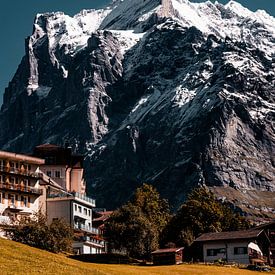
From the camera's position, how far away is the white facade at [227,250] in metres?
137

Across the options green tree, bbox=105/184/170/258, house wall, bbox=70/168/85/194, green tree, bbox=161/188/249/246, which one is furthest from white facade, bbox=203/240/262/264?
house wall, bbox=70/168/85/194

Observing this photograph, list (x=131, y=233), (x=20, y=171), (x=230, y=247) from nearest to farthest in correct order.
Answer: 1. (x=131, y=233)
2. (x=230, y=247)
3. (x=20, y=171)

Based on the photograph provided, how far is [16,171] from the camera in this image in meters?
143

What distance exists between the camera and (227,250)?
137375mm

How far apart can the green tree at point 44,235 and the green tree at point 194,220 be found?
35.9m

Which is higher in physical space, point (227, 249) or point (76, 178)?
point (76, 178)

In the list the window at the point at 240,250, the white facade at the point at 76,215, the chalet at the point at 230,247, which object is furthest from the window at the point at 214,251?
the white facade at the point at 76,215

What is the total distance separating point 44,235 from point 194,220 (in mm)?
50385

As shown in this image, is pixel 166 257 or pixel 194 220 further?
pixel 194 220

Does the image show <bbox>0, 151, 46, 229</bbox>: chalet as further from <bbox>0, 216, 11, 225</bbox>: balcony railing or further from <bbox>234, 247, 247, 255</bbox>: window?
<bbox>234, 247, 247, 255</bbox>: window

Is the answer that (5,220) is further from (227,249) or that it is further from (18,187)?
(227,249)

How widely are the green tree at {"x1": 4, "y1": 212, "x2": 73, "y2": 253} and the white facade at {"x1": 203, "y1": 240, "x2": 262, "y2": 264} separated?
3186 centimetres

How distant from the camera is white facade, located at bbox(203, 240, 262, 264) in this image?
136750 mm

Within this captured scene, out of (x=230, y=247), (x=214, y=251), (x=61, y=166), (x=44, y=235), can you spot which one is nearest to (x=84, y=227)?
(x=214, y=251)
